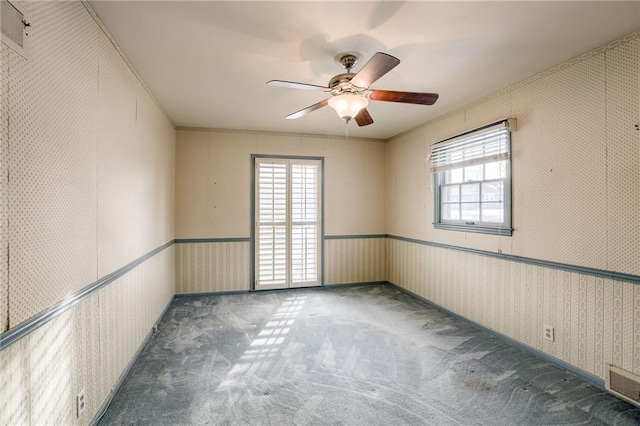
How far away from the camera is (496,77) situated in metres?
2.85

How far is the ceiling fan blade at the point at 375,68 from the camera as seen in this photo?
69.5 inches

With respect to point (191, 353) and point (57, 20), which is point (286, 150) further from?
point (57, 20)

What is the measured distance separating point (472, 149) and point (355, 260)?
8.51 ft

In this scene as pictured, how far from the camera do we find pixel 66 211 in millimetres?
1603

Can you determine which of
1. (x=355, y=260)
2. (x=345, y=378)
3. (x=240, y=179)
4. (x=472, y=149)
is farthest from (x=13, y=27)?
(x=355, y=260)

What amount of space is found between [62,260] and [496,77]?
11.6 ft

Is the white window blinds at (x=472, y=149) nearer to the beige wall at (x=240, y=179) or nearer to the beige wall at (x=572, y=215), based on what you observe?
the beige wall at (x=572, y=215)

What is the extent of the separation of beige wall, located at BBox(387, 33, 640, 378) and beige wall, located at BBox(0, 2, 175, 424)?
346 centimetres

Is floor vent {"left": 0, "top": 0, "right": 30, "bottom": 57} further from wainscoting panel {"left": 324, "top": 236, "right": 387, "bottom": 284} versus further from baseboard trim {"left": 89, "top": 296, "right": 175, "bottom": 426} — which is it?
wainscoting panel {"left": 324, "top": 236, "right": 387, "bottom": 284}

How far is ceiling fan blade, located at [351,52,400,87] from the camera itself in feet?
5.79

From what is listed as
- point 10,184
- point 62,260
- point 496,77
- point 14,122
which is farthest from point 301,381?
point 496,77

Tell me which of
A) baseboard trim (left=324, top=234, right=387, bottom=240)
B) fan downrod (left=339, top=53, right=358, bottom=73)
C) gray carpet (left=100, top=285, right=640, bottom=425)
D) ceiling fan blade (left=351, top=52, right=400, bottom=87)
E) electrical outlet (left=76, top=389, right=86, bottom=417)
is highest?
fan downrod (left=339, top=53, right=358, bottom=73)

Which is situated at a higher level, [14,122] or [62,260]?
[14,122]

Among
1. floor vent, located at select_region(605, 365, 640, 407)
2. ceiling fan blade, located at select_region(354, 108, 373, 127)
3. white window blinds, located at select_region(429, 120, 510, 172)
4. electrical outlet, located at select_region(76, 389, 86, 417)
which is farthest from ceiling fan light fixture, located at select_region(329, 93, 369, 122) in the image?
floor vent, located at select_region(605, 365, 640, 407)
